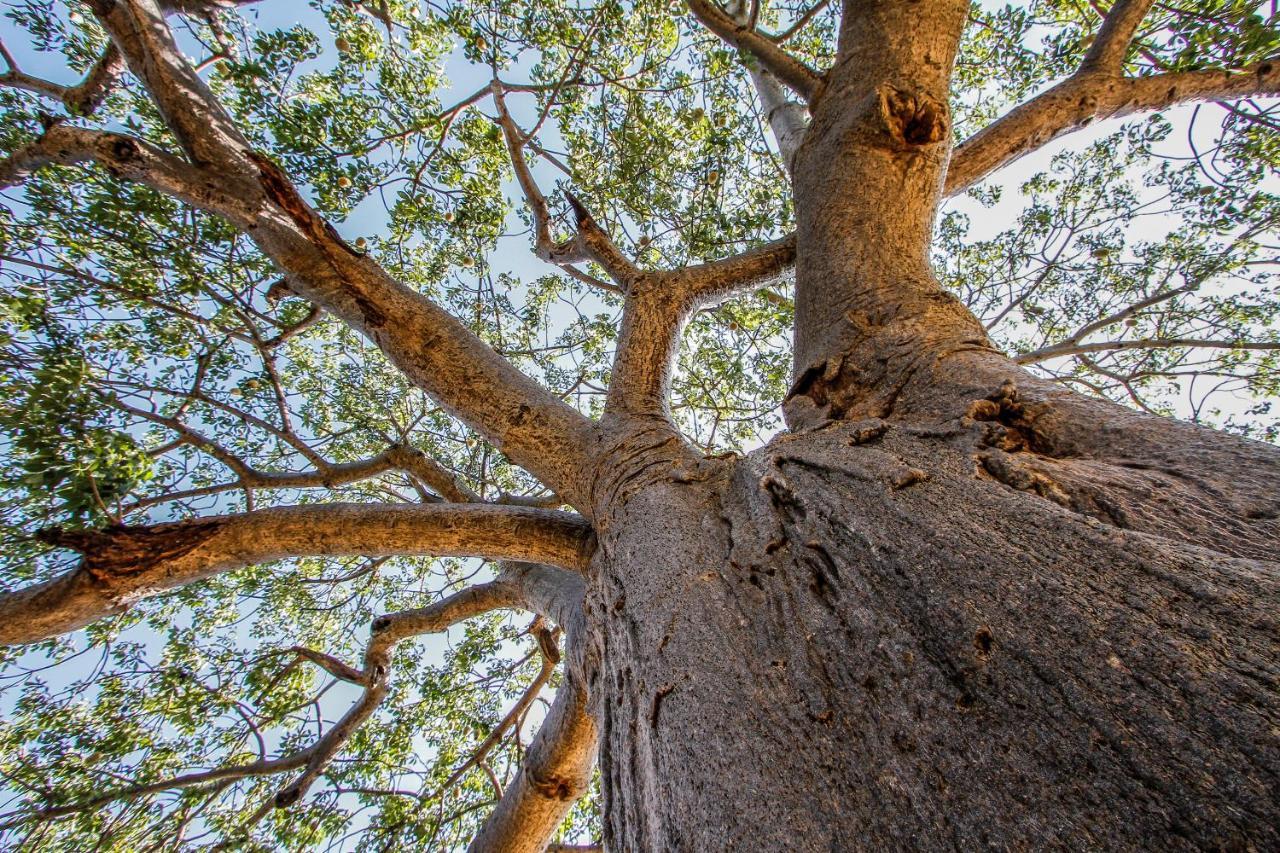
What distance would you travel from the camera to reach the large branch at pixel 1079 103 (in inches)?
104

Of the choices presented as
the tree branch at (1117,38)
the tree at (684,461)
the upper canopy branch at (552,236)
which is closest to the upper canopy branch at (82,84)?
the tree at (684,461)

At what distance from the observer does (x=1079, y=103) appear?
8.68 feet

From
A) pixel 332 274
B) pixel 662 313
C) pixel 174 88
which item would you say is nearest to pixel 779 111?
pixel 662 313

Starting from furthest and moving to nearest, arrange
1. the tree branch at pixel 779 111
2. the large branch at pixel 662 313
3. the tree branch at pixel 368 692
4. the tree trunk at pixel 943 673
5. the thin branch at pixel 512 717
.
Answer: the thin branch at pixel 512 717, the tree branch at pixel 779 111, the tree branch at pixel 368 692, the large branch at pixel 662 313, the tree trunk at pixel 943 673

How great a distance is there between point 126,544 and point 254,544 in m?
0.33

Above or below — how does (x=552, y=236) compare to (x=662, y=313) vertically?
above

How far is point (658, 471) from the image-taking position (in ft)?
5.26

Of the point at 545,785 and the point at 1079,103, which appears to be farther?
the point at 1079,103

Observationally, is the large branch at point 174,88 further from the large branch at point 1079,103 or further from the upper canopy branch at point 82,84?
the large branch at point 1079,103

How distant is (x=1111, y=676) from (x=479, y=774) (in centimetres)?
488

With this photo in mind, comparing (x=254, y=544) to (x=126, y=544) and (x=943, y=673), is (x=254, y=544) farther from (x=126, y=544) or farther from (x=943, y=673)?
(x=943, y=673)

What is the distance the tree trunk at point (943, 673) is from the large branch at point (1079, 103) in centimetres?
223

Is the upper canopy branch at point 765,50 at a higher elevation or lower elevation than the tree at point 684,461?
higher

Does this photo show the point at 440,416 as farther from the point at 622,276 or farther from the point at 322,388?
the point at 622,276
